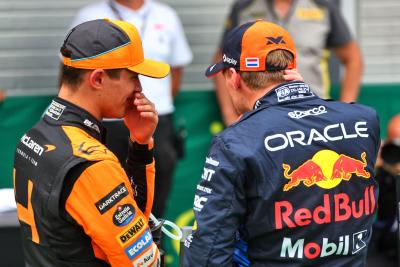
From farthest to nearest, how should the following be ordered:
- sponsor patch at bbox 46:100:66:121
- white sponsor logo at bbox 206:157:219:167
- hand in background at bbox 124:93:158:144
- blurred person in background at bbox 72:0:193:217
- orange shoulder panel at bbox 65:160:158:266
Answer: blurred person in background at bbox 72:0:193:217
hand in background at bbox 124:93:158:144
sponsor patch at bbox 46:100:66:121
white sponsor logo at bbox 206:157:219:167
orange shoulder panel at bbox 65:160:158:266

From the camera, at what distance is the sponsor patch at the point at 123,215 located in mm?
2836

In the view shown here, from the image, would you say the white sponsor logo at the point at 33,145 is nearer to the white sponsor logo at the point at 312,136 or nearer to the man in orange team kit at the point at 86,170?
the man in orange team kit at the point at 86,170

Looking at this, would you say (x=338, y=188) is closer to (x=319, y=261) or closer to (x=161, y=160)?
(x=319, y=261)

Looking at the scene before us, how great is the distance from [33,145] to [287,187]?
890mm

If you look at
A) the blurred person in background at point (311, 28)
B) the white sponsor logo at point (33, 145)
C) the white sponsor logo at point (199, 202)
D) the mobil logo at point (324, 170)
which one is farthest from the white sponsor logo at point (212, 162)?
the blurred person in background at point (311, 28)

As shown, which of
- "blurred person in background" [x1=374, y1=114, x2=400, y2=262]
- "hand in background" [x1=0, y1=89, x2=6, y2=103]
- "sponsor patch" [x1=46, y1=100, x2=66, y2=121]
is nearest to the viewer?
"sponsor patch" [x1=46, y1=100, x2=66, y2=121]

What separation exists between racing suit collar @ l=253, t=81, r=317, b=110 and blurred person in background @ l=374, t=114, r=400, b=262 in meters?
2.32

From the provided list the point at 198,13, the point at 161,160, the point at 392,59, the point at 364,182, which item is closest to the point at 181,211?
the point at 161,160

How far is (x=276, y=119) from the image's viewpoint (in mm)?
2961

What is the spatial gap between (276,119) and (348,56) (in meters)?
3.25

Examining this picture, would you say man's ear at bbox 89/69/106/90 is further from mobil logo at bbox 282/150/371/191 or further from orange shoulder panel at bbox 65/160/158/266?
mobil logo at bbox 282/150/371/191

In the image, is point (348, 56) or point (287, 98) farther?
point (348, 56)

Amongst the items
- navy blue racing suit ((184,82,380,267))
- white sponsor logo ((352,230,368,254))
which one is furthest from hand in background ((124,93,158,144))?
white sponsor logo ((352,230,368,254))

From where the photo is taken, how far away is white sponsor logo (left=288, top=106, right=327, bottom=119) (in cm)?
299
